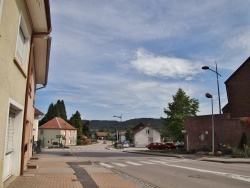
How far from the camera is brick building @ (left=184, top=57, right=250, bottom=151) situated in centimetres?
2942

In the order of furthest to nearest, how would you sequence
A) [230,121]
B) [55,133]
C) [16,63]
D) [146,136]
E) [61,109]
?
[61,109] → [146,136] → [55,133] → [230,121] → [16,63]

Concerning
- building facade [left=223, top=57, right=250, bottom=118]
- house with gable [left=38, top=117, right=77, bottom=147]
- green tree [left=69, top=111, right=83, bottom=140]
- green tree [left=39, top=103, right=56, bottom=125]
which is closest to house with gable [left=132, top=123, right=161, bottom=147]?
house with gable [left=38, top=117, right=77, bottom=147]

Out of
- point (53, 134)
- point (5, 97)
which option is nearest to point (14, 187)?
point (5, 97)

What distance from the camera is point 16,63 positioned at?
26.0 ft

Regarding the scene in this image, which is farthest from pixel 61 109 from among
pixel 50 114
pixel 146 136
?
pixel 146 136

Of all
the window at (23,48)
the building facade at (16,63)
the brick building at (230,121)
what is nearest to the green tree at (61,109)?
the brick building at (230,121)

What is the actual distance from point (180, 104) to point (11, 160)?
4287 centimetres

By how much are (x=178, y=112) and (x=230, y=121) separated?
67.0ft

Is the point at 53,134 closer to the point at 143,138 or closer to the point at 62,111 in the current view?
the point at 143,138

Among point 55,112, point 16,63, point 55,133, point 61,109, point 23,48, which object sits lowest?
point 55,133

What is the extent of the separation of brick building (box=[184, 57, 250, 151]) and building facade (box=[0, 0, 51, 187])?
75.2ft

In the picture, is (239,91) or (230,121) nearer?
(230,121)

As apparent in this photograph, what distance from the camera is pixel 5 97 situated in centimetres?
680

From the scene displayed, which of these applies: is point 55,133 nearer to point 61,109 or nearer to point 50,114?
point 50,114
